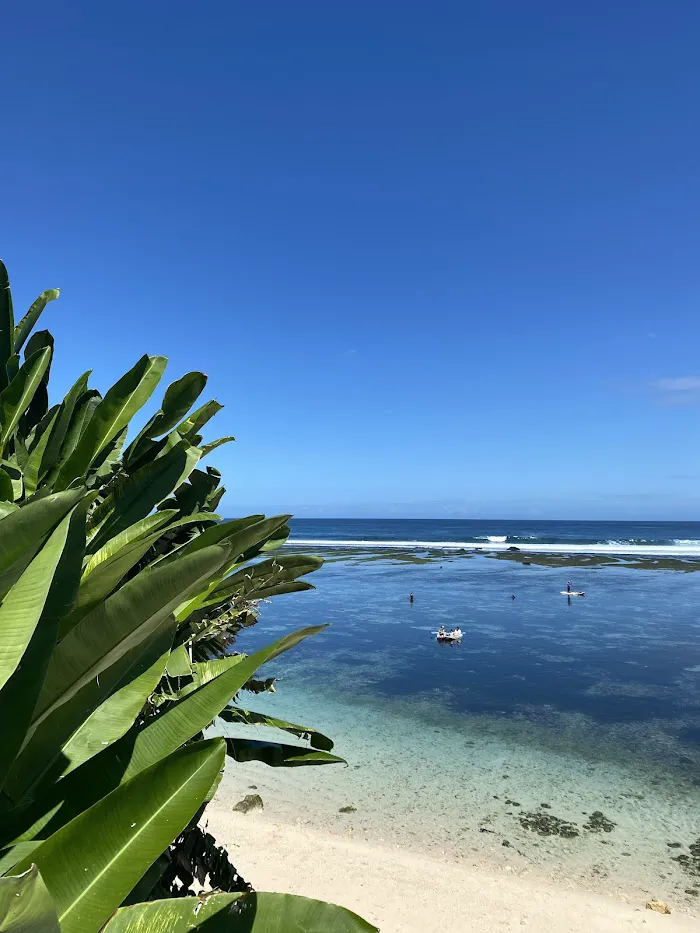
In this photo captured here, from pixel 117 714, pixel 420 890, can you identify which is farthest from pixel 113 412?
pixel 420 890

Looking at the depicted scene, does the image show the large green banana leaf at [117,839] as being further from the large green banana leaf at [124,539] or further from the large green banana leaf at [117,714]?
the large green banana leaf at [124,539]

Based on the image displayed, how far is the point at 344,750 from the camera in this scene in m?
11.9

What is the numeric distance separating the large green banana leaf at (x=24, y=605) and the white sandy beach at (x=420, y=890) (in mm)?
7184

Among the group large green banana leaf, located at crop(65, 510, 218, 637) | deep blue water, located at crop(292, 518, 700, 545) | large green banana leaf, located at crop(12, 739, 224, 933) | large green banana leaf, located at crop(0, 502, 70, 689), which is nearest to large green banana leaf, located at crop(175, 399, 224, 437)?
large green banana leaf, located at crop(65, 510, 218, 637)

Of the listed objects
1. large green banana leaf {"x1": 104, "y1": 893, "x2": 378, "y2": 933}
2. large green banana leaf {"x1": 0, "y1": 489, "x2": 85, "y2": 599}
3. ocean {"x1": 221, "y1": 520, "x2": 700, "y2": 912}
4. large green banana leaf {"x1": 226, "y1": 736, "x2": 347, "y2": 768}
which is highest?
large green banana leaf {"x1": 0, "y1": 489, "x2": 85, "y2": 599}

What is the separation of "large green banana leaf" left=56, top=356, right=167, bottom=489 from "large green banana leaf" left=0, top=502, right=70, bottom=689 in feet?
4.30

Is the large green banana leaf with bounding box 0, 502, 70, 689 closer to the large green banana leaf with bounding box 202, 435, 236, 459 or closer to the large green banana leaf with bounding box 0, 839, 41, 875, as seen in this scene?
the large green banana leaf with bounding box 0, 839, 41, 875

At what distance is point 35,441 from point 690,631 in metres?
25.7

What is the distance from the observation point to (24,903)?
720mm

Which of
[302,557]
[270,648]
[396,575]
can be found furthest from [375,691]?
[396,575]

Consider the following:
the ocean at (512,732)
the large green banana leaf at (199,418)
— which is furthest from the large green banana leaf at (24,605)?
the ocean at (512,732)

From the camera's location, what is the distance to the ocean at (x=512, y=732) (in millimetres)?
8648

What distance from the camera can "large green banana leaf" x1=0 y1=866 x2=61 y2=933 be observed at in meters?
0.71

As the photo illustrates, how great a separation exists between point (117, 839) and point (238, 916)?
30 centimetres
